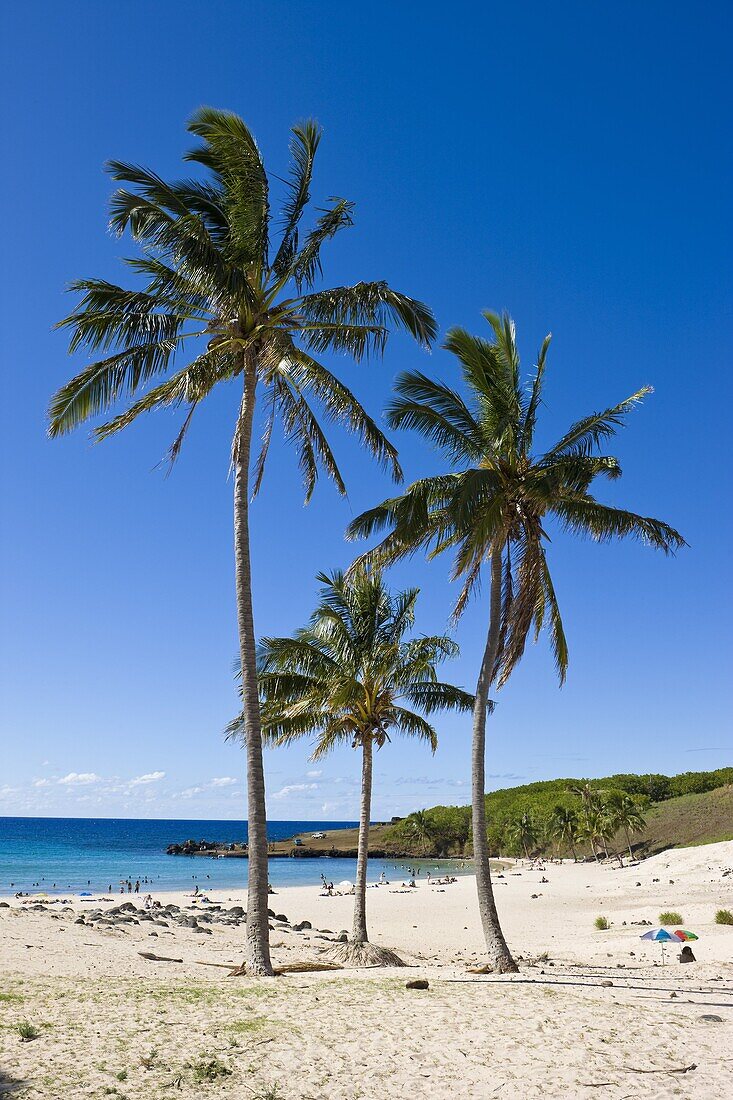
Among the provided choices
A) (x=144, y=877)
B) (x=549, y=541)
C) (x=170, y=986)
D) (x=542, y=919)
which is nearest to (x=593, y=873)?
(x=542, y=919)

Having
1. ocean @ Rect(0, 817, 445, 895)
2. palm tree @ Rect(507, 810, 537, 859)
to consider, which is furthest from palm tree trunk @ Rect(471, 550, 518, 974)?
palm tree @ Rect(507, 810, 537, 859)

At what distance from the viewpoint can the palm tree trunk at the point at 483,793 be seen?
14359 mm

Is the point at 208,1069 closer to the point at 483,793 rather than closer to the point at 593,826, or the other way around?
the point at 483,793

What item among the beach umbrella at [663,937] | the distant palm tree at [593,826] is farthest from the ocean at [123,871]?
the beach umbrella at [663,937]

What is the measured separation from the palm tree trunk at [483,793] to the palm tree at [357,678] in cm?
423

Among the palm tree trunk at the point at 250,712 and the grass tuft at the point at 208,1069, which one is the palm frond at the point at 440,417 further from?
the grass tuft at the point at 208,1069

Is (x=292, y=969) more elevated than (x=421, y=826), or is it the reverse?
(x=292, y=969)

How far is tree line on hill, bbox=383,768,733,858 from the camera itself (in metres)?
68.9

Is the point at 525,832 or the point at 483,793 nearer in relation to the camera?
the point at 483,793

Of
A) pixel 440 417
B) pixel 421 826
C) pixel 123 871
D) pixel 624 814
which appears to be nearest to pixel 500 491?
pixel 440 417

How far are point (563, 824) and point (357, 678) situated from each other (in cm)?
6573

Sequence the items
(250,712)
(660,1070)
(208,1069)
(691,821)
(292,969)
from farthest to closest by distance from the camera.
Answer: (691,821)
(292,969)
(250,712)
(660,1070)
(208,1069)

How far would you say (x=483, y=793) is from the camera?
1538 centimetres

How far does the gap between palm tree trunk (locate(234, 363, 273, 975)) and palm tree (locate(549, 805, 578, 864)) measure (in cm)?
7141
